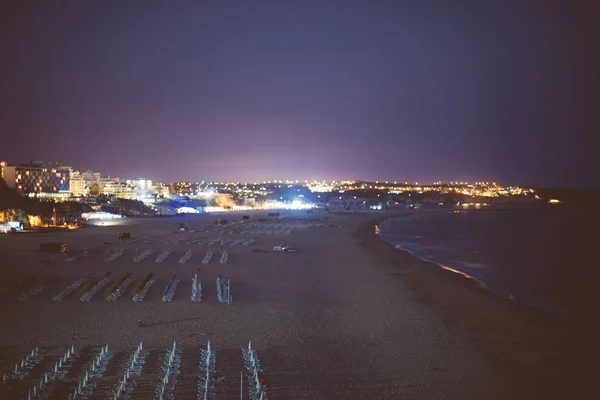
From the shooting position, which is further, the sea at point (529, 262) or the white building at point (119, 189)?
the white building at point (119, 189)

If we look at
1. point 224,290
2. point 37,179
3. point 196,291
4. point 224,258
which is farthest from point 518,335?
point 37,179

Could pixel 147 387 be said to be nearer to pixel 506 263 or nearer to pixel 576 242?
pixel 506 263

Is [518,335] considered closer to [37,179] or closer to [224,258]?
[224,258]

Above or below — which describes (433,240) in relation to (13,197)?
below

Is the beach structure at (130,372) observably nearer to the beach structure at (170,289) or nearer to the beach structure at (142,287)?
the beach structure at (170,289)

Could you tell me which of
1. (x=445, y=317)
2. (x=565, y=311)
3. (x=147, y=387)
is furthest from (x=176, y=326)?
(x=565, y=311)

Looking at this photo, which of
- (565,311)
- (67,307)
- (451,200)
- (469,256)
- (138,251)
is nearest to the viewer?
(67,307)

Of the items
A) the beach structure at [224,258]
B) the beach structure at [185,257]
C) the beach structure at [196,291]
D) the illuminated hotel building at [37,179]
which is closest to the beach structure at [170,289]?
the beach structure at [196,291]
